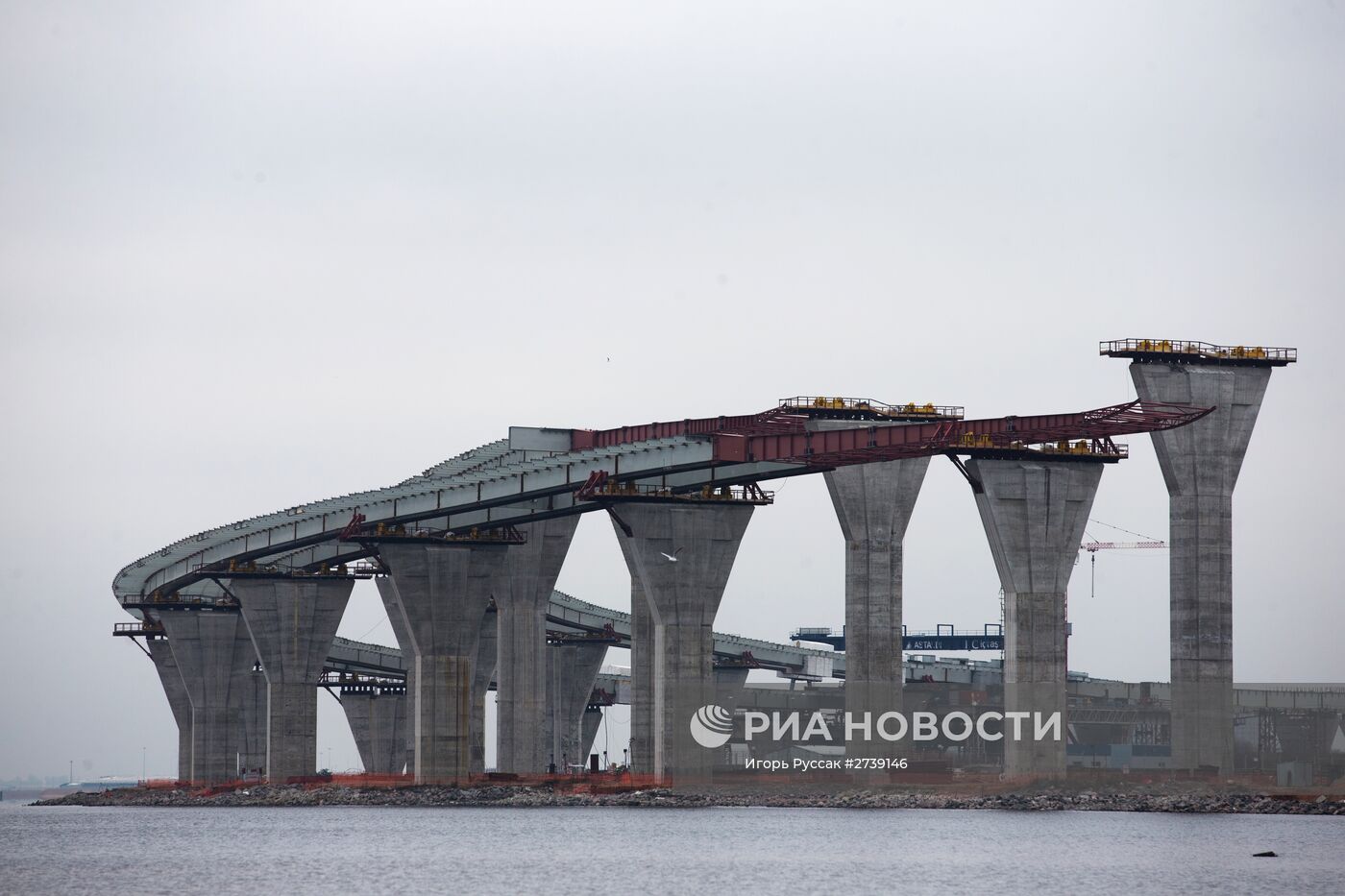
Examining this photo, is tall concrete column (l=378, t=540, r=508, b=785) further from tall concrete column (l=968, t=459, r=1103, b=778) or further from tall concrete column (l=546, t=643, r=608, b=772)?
tall concrete column (l=546, t=643, r=608, b=772)

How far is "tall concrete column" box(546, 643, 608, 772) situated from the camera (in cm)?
18812

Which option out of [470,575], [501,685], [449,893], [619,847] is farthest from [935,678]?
[449,893]

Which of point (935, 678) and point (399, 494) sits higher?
point (399, 494)

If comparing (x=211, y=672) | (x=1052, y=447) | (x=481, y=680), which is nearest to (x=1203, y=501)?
(x=1052, y=447)

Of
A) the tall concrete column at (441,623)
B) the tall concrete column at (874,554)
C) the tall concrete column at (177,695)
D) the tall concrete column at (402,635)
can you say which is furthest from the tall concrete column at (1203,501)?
the tall concrete column at (177,695)

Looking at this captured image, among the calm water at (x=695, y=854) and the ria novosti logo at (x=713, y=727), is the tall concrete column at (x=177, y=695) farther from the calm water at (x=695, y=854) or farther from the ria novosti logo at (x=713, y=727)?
the ria novosti logo at (x=713, y=727)

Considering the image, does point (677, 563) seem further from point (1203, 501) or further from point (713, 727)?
point (1203, 501)

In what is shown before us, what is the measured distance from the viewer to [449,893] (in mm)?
73062

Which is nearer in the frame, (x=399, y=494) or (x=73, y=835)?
(x=73, y=835)

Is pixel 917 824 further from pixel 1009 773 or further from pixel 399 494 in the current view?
pixel 399 494

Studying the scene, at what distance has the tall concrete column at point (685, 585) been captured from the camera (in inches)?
4505

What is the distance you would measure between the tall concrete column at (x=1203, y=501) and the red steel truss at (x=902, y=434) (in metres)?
11.3

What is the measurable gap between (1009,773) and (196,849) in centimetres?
4090

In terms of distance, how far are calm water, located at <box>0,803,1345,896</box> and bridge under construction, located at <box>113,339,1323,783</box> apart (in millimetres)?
10912
